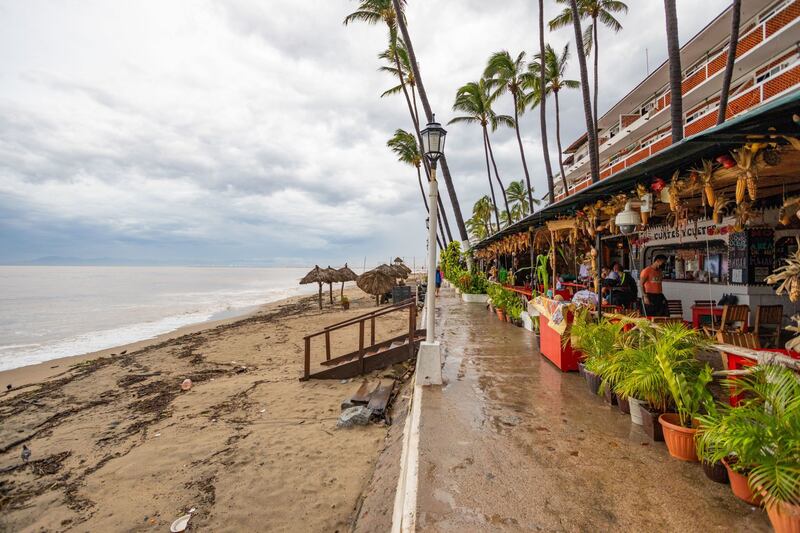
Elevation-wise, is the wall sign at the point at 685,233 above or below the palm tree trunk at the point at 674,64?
below

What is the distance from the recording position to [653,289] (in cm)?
745

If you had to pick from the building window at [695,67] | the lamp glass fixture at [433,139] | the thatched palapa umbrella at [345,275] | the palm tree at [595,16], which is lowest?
the thatched palapa umbrella at [345,275]

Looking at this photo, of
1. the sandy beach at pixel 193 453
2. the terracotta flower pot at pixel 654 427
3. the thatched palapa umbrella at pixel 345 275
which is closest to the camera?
the terracotta flower pot at pixel 654 427

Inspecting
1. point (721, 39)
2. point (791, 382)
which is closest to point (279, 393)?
point (791, 382)

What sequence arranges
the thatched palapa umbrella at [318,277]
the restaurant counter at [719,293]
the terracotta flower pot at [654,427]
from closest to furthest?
the terracotta flower pot at [654,427] → the restaurant counter at [719,293] → the thatched palapa umbrella at [318,277]

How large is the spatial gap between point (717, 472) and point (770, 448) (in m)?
0.72

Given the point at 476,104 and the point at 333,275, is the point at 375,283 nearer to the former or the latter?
the point at 333,275

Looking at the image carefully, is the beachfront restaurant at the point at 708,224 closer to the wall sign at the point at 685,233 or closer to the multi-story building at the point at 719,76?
the wall sign at the point at 685,233

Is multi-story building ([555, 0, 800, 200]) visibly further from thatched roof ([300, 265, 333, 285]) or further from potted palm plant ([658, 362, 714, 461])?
thatched roof ([300, 265, 333, 285])

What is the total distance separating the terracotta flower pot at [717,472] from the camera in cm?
267

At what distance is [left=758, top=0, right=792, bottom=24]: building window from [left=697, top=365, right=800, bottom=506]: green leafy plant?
17.9 m

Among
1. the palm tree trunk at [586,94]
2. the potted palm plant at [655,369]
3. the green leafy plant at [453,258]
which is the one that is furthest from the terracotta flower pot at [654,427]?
the green leafy plant at [453,258]

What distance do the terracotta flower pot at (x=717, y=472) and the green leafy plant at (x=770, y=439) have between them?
0.11m

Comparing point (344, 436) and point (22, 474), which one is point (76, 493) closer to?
point (22, 474)
